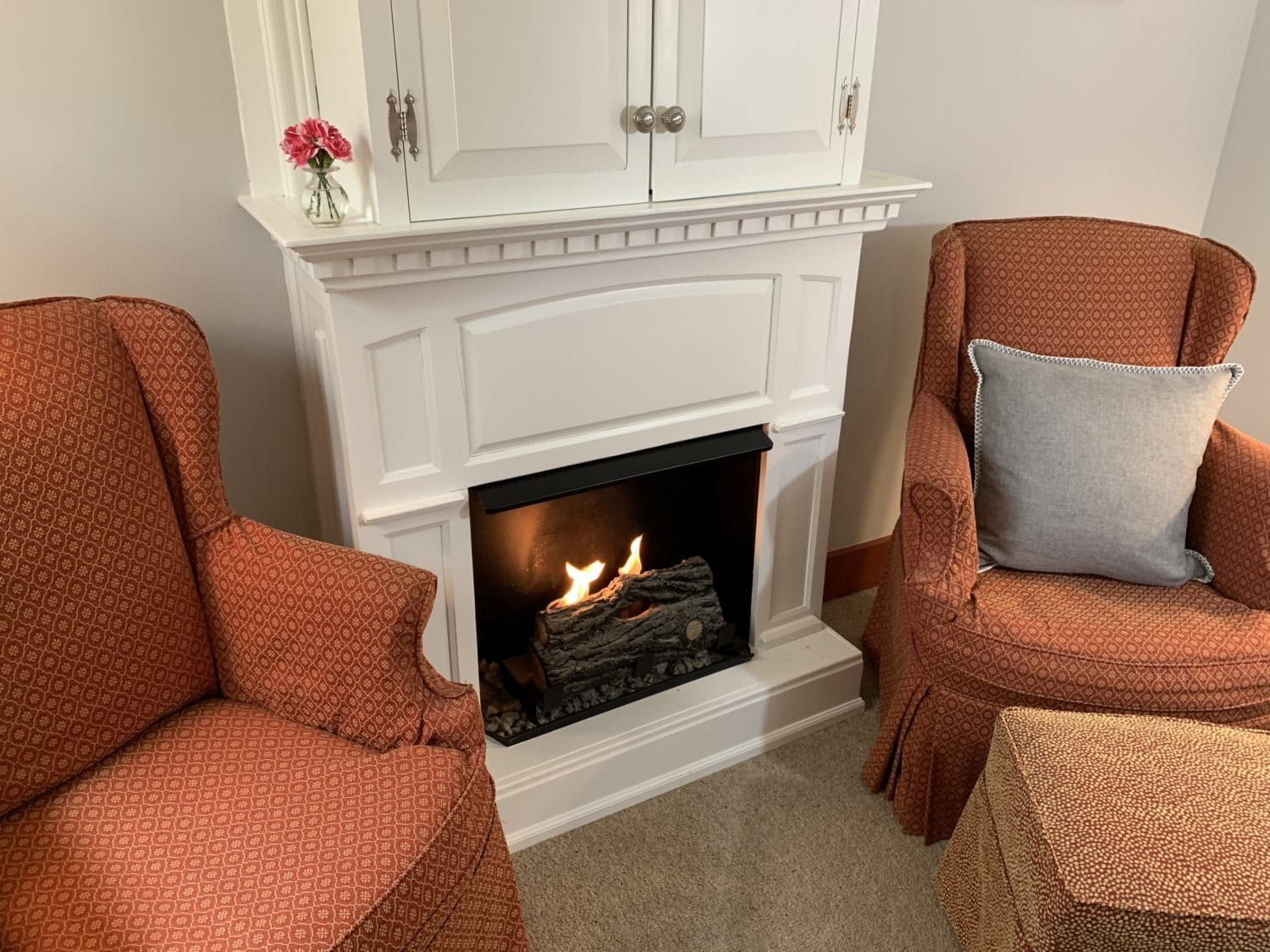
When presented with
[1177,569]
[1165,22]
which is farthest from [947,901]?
[1165,22]

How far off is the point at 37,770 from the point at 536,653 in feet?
2.88

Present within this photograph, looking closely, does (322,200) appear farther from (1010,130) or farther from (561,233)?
(1010,130)

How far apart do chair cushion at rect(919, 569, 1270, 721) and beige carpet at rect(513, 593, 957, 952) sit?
15.0 inches

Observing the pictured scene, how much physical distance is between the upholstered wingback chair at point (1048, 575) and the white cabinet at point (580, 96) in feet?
1.74

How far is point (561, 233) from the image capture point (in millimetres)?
1481

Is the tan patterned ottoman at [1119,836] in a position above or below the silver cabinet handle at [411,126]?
below

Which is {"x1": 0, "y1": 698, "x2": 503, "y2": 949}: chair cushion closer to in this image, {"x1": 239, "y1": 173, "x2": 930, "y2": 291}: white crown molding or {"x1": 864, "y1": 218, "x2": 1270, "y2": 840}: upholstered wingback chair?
{"x1": 239, "y1": 173, "x2": 930, "y2": 291}: white crown molding

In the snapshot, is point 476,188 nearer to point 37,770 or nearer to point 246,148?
point 246,148

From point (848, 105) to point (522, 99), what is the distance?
63 centimetres

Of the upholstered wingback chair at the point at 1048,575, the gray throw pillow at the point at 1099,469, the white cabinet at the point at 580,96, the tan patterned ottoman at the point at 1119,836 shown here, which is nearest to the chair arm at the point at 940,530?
the upholstered wingback chair at the point at 1048,575

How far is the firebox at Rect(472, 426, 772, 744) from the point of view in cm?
188

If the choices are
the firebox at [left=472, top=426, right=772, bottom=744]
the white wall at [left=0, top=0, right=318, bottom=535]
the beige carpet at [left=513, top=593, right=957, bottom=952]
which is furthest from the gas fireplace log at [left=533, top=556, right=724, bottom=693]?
the white wall at [left=0, top=0, right=318, bottom=535]

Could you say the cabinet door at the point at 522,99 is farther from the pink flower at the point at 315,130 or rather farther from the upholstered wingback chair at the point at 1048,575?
the upholstered wingback chair at the point at 1048,575

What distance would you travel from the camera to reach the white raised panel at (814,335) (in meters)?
1.87
